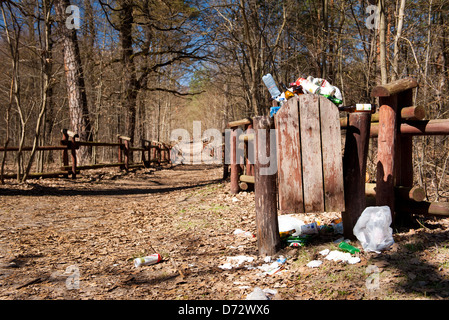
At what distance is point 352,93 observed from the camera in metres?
10.6

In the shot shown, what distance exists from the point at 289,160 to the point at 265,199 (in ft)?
1.58

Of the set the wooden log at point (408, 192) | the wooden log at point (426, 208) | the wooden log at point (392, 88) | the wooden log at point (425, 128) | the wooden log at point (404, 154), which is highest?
the wooden log at point (392, 88)

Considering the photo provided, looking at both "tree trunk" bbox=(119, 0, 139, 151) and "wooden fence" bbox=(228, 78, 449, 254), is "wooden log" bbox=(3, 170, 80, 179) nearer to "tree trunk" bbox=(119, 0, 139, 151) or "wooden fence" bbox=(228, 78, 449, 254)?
"tree trunk" bbox=(119, 0, 139, 151)

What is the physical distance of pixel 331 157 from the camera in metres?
2.96

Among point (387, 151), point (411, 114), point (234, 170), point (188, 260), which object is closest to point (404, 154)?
point (387, 151)

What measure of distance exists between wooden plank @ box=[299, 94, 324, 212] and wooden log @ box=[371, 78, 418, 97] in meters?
0.70

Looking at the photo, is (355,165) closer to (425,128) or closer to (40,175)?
(425,128)

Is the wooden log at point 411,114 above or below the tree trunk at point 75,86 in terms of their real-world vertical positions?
below

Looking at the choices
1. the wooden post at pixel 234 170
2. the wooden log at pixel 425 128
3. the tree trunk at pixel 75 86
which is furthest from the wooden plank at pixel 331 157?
the tree trunk at pixel 75 86

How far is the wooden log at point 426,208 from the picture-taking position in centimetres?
316

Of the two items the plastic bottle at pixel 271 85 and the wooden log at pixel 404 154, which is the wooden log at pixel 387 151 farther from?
the plastic bottle at pixel 271 85

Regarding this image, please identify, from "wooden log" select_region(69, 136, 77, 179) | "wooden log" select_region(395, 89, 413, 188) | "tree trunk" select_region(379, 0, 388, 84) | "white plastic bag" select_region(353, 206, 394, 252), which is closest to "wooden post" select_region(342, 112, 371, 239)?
"white plastic bag" select_region(353, 206, 394, 252)

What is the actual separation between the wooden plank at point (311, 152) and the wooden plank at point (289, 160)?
0.14ft

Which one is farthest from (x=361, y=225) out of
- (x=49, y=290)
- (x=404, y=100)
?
(x=49, y=290)
